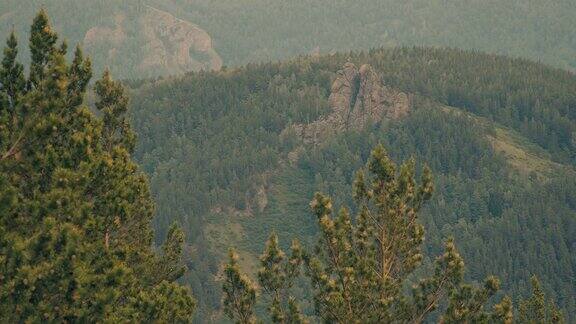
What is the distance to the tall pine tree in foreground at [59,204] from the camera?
34031 mm

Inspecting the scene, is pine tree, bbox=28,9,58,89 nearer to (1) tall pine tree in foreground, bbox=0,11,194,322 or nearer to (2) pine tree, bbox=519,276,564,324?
(1) tall pine tree in foreground, bbox=0,11,194,322

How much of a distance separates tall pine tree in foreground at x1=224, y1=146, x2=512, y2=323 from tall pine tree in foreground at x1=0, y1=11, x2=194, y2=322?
4994mm

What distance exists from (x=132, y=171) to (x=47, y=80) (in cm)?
882

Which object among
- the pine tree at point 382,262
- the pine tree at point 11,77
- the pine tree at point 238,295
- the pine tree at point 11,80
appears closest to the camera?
the pine tree at point 11,80

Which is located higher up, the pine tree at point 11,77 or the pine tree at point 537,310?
the pine tree at point 11,77

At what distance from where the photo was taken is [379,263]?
4941 centimetres

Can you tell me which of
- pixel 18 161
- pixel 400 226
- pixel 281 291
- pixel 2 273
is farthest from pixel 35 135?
pixel 400 226

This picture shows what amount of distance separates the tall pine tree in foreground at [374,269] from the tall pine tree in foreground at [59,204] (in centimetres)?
499

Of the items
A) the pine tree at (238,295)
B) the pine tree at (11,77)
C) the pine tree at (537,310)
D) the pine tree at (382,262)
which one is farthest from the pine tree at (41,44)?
the pine tree at (537,310)

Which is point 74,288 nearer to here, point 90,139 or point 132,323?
point 132,323

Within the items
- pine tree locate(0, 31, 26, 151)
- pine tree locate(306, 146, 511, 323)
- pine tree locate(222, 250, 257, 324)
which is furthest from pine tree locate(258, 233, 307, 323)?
pine tree locate(0, 31, 26, 151)

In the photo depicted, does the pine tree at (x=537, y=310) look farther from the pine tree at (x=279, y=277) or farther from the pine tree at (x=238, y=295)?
→ the pine tree at (x=238, y=295)

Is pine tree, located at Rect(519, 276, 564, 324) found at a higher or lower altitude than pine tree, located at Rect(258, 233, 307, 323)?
lower

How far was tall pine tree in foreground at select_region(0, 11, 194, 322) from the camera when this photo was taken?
34.0m
